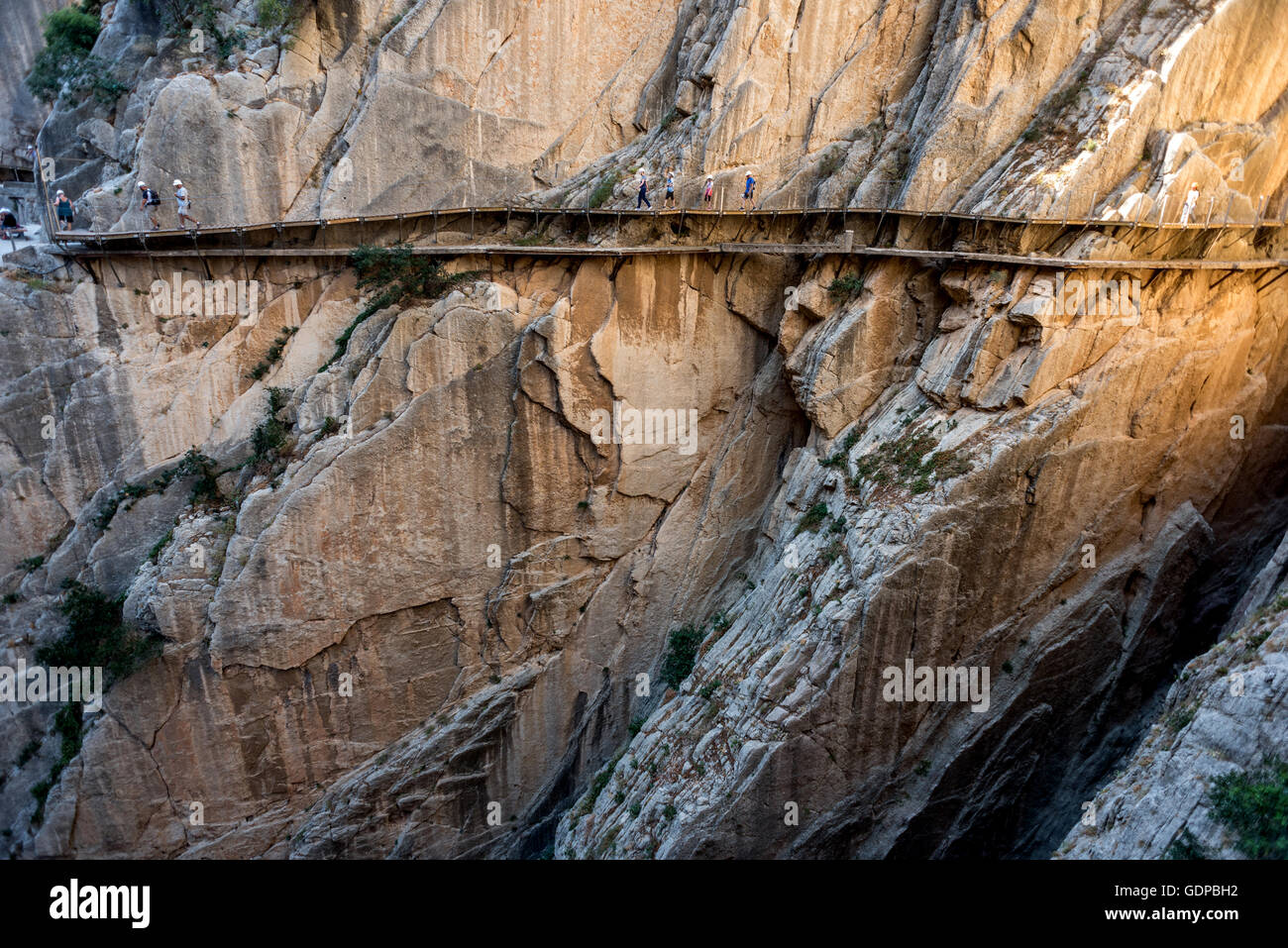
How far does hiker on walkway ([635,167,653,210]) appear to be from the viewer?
51.4 feet

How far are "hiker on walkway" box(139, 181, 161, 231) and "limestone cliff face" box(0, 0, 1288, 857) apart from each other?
481 millimetres

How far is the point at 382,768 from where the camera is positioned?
1650 centimetres

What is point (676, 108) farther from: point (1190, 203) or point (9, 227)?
point (9, 227)

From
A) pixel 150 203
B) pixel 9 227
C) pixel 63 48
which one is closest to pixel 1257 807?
pixel 150 203

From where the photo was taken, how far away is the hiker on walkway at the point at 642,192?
15.7 m

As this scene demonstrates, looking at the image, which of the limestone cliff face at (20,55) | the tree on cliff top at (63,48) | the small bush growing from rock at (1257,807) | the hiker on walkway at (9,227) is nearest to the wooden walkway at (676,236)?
the hiker on walkway at (9,227)

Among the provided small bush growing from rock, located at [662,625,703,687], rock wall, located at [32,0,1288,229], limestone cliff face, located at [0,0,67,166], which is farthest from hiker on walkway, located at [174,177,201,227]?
small bush growing from rock, located at [662,625,703,687]

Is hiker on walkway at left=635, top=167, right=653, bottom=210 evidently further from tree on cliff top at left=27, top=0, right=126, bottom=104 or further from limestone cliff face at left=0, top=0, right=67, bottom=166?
limestone cliff face at left=0, top=0, right=67, bottom=166

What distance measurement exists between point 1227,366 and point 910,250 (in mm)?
6310

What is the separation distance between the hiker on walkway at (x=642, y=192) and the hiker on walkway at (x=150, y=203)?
9.33m

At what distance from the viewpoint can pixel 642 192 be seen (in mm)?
15656

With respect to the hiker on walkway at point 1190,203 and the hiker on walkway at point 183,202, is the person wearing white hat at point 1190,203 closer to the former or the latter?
the hiker on walkway at point 1190,203

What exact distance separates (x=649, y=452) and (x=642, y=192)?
17.1ft

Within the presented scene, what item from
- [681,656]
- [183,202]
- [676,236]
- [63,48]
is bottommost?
[681,656]
